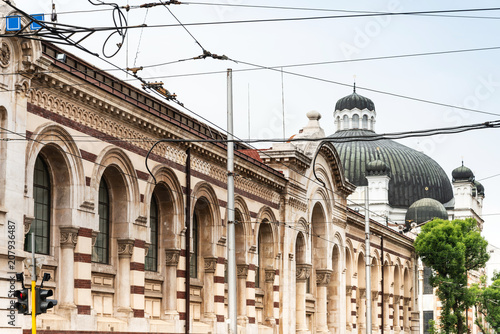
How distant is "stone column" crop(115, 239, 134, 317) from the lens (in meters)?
32.6

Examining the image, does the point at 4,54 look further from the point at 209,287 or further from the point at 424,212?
the point at 424,212

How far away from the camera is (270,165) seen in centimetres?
4953

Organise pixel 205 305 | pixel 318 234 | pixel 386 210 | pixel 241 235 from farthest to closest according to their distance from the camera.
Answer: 1. pixel 386 210
2. pixel 318 234
3. pixel 241 235
4. pixel 205 305

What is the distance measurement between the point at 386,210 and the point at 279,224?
67.7 m

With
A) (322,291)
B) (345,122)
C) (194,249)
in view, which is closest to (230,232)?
(194,249)

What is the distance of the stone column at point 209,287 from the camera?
1577 inches

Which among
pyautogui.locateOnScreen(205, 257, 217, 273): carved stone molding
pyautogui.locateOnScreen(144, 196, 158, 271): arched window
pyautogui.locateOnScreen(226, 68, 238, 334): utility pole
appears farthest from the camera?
pyautogui.locateOnScreen(205, 257, 217, 273): carved stone molding

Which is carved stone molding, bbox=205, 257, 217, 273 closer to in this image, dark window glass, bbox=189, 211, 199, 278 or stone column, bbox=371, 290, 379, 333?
dark window glass, bbox=189, 211, 199, 278

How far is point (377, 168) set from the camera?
114 metres

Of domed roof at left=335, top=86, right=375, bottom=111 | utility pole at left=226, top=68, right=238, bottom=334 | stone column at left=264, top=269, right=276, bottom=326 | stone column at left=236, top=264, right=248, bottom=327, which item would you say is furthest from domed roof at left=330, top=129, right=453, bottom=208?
utility pole at left=226, top=68, right=238, bottom=334

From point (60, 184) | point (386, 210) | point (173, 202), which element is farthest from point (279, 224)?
point (386, 210)

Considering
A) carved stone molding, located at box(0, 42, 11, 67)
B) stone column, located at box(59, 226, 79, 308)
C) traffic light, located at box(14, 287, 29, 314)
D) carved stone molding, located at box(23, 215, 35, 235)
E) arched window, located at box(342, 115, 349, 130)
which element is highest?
arched window, located at box(342, 115, 349, 130)

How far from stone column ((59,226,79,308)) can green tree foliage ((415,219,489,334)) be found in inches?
2047

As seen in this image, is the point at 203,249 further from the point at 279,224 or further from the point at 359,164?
the point at 359,164
